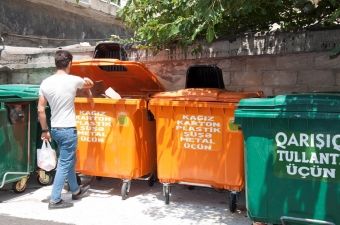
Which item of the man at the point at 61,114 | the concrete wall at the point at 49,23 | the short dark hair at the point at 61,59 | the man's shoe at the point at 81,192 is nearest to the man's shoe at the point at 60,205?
the man at the point at 61,114

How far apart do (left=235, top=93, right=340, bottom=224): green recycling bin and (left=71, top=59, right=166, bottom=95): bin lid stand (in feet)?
6.77

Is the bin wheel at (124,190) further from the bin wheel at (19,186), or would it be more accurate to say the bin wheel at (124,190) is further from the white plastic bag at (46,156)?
the bin wheel at (19,186)

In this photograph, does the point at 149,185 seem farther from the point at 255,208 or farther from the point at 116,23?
the point at 116,23

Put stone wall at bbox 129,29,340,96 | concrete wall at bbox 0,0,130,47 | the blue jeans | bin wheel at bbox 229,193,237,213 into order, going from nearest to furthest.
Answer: bin wheel at bbox 229,193,237,213 < the blue jeans < stone wall at bbox 129,29,340,96 < concrete wall at bbox 0,0,130,47

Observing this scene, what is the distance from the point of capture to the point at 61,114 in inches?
166

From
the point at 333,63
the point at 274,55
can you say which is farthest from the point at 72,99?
the point at 333,63

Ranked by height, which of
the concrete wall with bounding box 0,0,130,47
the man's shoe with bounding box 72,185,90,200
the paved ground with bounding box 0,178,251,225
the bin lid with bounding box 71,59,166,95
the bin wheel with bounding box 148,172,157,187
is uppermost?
the concrete wall with bounding box 0,0,130,47

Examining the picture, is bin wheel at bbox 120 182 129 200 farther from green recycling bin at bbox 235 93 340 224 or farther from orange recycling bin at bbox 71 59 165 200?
green recycling bin at bbox 235 93 340 224

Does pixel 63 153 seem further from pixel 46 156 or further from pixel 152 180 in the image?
pixel 152 180

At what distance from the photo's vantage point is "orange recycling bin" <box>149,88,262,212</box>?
402 centimetres

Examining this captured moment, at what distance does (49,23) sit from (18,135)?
841 cm

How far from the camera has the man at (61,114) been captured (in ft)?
13.7

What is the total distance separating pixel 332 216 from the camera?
2.99 meters

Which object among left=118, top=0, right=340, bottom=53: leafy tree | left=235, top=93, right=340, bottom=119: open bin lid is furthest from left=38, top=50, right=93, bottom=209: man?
left=235, top=93, right=340, bottom=119: open bin lid
